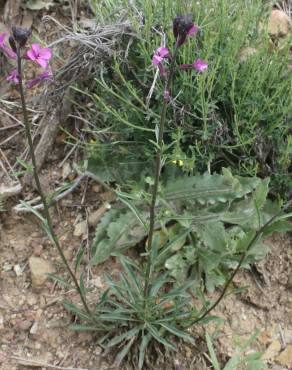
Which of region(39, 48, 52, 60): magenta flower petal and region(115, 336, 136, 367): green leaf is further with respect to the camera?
region(115, 336, 136, 367): green leaf

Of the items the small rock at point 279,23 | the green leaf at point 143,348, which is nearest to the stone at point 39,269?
the green leaf at point 143,348

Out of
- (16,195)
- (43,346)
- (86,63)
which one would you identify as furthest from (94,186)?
(43,346)

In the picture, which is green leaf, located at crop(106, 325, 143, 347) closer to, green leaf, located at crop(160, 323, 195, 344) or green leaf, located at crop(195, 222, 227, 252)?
green leaf, located at crop(160, 323, 195, 344)

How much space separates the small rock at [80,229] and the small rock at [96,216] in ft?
0.12

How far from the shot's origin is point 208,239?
2.79 metres

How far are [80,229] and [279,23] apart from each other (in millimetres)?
1814

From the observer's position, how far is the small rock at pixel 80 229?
299cm

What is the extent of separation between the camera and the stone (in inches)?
110

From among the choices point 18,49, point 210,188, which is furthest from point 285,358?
point 18,49

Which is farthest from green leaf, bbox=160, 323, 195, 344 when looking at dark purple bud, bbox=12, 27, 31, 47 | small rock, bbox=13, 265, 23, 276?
dark purple bud, bbox=12, 27, 31, 47

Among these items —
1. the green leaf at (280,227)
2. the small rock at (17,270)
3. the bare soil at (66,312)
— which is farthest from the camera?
the small rock at (17,270)

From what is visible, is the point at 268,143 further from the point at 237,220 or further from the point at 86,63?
the point at 86,63

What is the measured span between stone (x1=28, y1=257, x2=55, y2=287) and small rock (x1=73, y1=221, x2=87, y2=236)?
0.23 m

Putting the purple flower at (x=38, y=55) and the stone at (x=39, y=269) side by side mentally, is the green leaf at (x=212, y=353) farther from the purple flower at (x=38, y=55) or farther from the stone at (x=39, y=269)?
the purple flower at (x=38, y=55)
